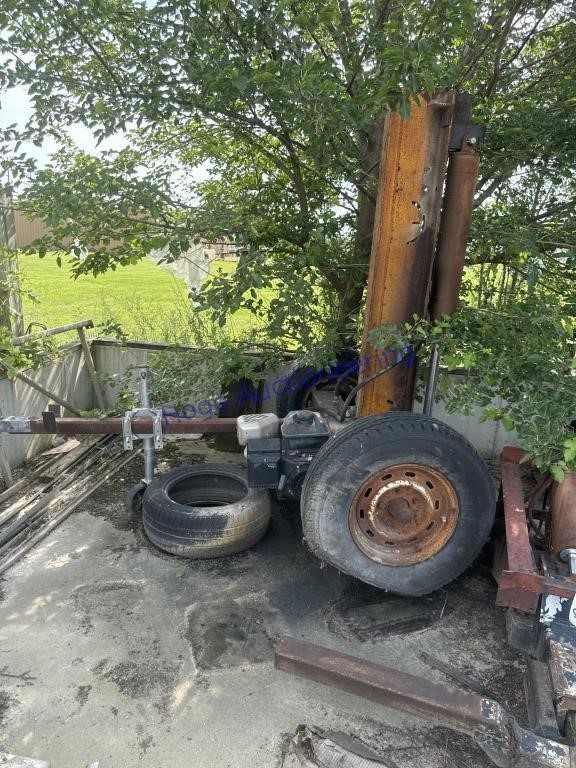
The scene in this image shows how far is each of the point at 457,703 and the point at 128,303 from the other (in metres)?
7.14

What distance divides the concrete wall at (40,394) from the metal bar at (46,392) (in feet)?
0.23

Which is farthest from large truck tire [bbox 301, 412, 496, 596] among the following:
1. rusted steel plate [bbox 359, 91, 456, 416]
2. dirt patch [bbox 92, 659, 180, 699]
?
dirt patch [bbox 92, 659, 180, 699]

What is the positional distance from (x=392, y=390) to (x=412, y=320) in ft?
1.65

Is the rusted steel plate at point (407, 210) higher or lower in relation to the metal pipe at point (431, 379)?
higher

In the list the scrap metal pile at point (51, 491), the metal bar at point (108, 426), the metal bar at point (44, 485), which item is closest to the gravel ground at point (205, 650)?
the scrap metal pile at point (51, 491)

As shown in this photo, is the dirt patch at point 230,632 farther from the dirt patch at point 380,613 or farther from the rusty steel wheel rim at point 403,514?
the rusty steel wheel rim at point 403,514

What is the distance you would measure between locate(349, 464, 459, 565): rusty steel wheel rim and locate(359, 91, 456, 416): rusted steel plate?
2.97 feet

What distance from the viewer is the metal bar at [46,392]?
505cm

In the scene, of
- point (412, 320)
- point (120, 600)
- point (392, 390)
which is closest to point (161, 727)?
point (120, 600)

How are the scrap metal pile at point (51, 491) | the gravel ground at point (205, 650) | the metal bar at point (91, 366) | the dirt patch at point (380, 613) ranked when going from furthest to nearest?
the metal bar at point (91, 366) < the scrap metal pile at point (51, 491) < the dirt patch at point (380, 613) < the gravel ground at point (205, 650)

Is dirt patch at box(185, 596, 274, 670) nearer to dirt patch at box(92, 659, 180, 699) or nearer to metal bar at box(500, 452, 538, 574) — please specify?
dirt patch at box(92, 659, 180, 699)

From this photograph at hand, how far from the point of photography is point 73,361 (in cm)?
604

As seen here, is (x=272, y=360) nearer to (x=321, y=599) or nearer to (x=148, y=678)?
(x=321, y=599)

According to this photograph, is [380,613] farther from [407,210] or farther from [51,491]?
[51,491]
